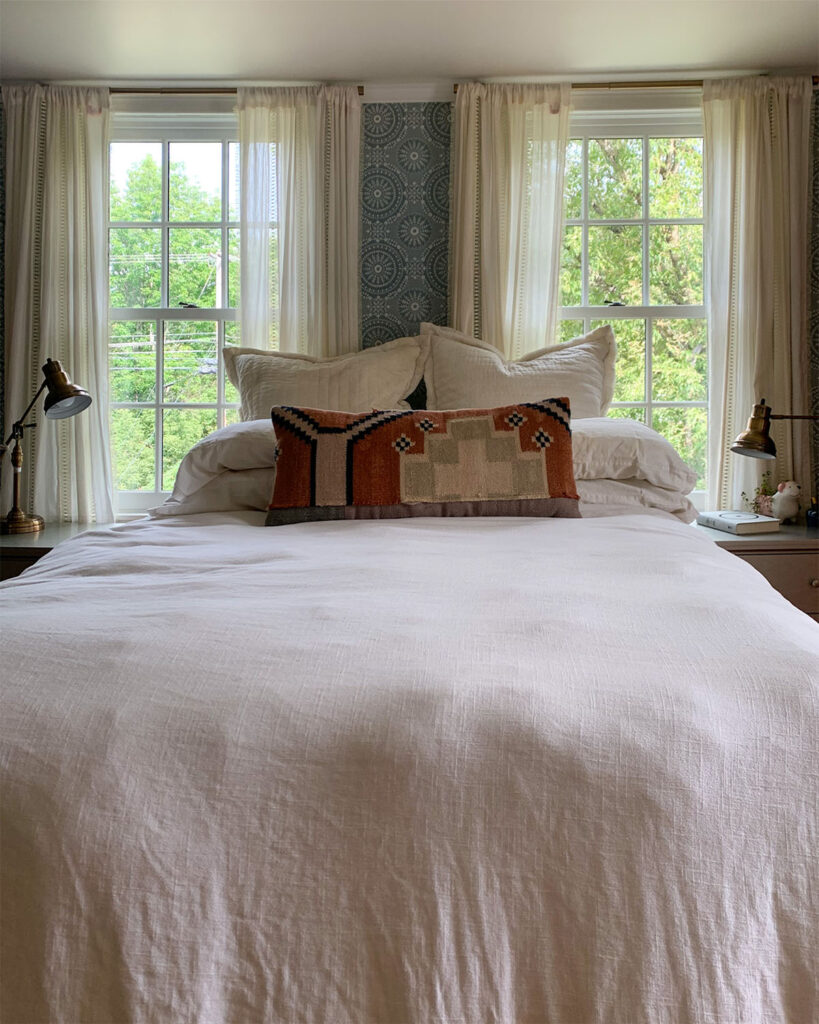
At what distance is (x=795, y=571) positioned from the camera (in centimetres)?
303

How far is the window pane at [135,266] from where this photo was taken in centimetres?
379

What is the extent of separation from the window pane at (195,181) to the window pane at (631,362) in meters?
1.62

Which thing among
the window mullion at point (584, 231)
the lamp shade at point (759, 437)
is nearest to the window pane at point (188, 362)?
the window mullion at point (584, 231)

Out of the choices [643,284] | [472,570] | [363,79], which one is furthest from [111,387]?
[472,570]

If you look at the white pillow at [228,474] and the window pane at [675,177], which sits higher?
the window pane at [675,177]

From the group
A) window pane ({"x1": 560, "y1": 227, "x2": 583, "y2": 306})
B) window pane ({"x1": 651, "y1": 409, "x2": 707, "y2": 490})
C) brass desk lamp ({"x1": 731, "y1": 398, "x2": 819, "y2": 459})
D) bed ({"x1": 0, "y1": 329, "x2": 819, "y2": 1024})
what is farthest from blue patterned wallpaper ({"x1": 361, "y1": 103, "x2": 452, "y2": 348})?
bed ({"x1": 0, "y1": 329, "x2": 819, "y2": 1024})

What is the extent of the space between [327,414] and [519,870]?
1.78 metres

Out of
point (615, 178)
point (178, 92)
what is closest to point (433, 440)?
point (615, 178)

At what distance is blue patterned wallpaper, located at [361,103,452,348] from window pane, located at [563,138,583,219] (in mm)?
482

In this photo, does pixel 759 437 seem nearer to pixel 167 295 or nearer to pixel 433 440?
pixel 433 440

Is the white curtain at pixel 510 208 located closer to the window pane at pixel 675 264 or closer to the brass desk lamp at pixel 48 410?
the window pane at pixel 675 264

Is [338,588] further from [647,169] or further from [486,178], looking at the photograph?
[647,169]

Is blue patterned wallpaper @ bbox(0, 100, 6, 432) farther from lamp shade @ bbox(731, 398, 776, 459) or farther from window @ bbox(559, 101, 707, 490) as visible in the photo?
lamp shade @ bbox(731, 398, 776, 459)

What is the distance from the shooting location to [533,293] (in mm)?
3555
